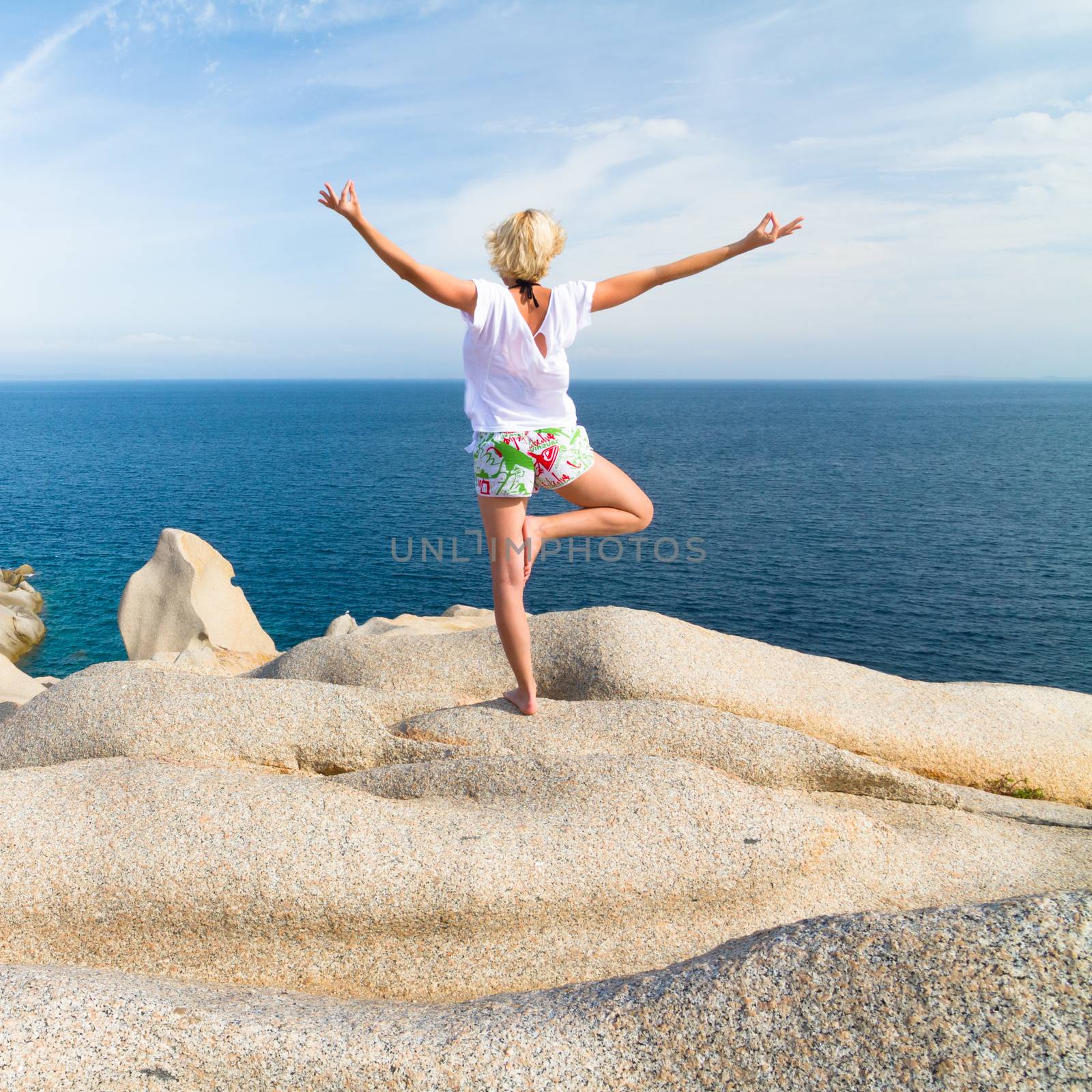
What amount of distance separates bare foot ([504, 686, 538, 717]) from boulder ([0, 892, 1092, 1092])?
3655mm

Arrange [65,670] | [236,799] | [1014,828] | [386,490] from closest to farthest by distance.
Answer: [236,799] < [1014,828] < [65,670] < [386,490]

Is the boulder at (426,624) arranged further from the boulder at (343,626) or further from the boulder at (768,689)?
the boulder at (768,689)

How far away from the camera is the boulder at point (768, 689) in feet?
29.4

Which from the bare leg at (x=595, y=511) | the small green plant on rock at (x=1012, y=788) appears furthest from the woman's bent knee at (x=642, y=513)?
the small green plant on rock at (x=1012, y=788)

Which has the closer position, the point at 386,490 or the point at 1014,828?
the point at 1014,828

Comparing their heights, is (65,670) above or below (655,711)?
below

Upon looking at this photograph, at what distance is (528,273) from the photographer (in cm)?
545

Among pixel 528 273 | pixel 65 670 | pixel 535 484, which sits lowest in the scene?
pixel 65 670

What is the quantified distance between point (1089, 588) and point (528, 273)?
49.1 metres

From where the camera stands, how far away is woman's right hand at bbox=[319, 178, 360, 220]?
4684 millimetres

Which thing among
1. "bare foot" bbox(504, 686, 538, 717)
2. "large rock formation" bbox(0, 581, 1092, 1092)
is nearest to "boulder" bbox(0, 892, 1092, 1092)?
"large rock formation" bbox(0, 581, 1092, 1092)

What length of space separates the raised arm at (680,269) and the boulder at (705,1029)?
4.06 meters

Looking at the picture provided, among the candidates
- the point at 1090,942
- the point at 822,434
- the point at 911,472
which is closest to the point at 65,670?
the point at 1090,942

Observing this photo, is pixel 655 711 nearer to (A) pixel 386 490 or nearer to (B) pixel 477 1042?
(B) pixel 477 1042
